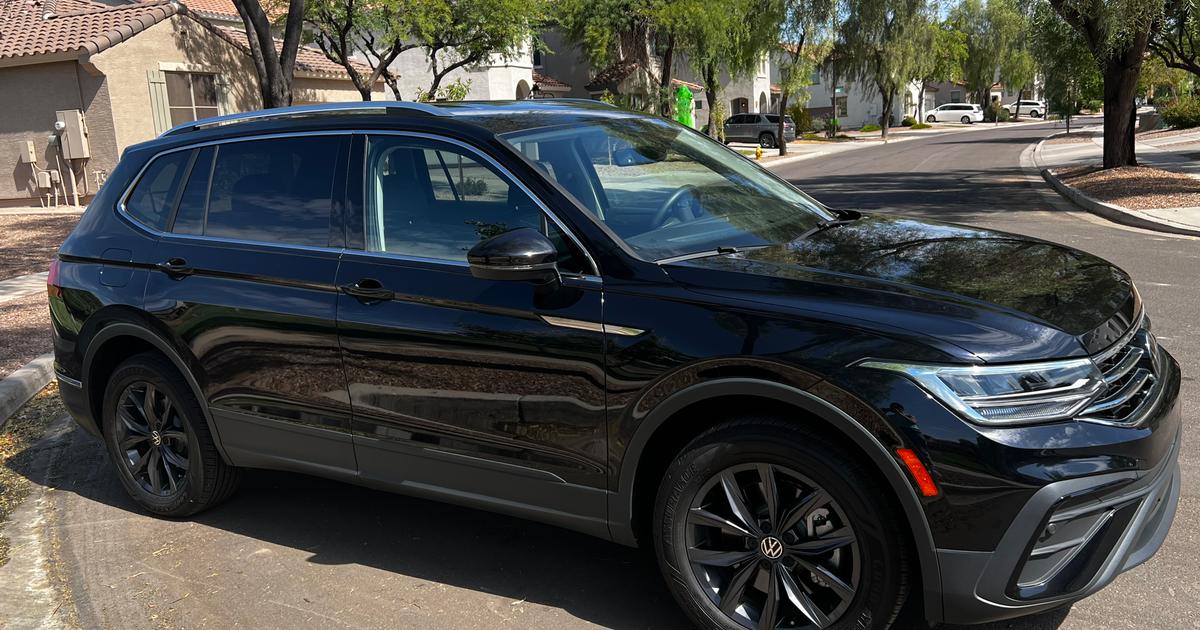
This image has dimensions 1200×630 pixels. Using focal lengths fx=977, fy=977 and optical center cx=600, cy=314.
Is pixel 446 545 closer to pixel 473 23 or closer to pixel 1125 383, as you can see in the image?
pixel 1125 383

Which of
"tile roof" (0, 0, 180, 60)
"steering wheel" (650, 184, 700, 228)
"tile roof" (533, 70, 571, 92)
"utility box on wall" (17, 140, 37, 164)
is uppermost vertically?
"tile roof" (0, 0, 180, 60)

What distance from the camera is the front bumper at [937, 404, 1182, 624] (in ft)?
8.83

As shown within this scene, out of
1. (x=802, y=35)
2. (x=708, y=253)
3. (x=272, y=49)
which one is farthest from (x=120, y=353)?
(x=802, y=35)

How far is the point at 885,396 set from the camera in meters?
2.78

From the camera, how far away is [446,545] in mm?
4285

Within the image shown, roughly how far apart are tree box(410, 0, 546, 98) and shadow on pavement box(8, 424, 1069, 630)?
2249 centimetres

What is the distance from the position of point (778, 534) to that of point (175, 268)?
116 inches

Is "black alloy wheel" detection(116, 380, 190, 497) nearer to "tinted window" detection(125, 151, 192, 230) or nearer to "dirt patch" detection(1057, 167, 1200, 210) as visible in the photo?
"tinted window" detection(125, 151, 192, 230)

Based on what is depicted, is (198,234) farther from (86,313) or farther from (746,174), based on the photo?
(746,174)

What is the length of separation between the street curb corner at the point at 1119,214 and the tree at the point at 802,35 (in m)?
20.8

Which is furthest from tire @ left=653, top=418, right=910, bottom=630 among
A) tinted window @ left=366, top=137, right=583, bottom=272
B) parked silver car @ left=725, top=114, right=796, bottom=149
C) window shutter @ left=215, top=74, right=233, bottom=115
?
parked silver car @ left=725, top=114, right=796, bottom=149

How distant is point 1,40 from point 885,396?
24.5 meters

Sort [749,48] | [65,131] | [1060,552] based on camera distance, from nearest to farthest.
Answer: [1060,552], [65,131], [749,48]

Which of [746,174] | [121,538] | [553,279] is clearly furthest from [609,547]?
[121,538]
